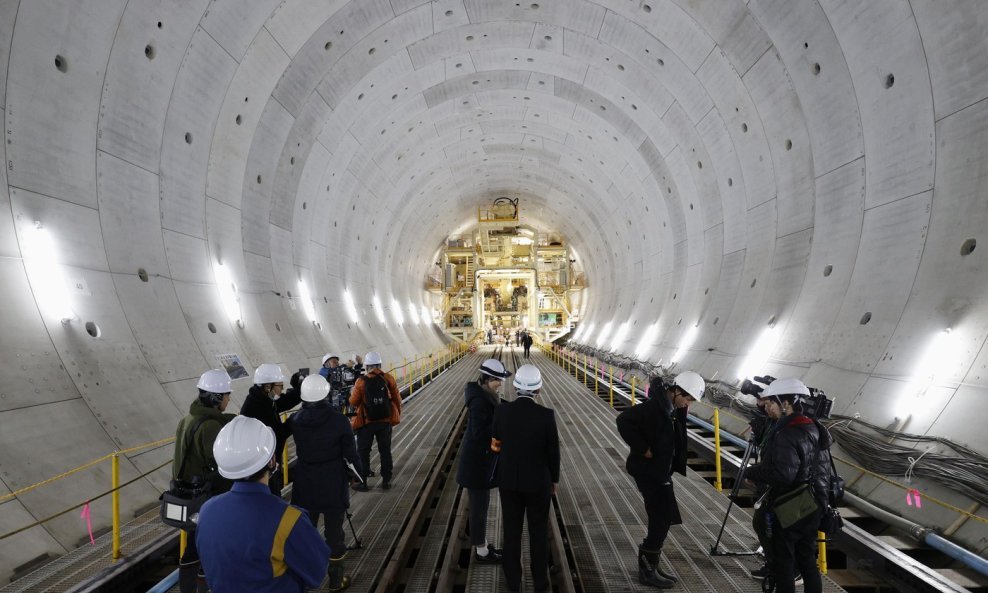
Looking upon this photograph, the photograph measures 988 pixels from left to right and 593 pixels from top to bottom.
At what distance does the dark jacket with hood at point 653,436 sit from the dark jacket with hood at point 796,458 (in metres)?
0.63

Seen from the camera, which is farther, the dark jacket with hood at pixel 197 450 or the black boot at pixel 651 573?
the black boot at pixel 651 573

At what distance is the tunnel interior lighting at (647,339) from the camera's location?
50.8 feet

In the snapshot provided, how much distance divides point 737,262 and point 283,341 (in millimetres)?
10614

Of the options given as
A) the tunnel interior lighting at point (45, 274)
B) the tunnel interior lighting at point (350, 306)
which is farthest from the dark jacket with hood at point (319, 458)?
the tunnel interior lighting at point (350, 306)

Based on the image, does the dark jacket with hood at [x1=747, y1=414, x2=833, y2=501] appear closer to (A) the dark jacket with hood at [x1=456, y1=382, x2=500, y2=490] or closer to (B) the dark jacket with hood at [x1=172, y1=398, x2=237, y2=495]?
(A) the dark jacket with hood at [x1=456, y1=382, x2=500, y2=490]

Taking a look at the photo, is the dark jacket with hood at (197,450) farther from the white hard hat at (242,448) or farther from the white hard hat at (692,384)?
the white hard hat at (692,384)

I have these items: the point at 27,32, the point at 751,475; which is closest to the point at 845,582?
the point at 751,475

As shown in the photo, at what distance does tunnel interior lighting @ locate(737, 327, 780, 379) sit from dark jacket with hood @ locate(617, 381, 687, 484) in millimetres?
6254

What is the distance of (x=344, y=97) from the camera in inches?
450

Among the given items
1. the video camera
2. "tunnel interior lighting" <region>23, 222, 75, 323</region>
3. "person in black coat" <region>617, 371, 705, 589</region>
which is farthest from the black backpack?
→ the video camera

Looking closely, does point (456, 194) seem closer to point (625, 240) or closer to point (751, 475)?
point (625, 240)

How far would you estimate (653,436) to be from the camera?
11.2 feet

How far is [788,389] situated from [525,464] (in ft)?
5.87

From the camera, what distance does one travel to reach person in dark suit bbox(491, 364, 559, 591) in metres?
3.16
